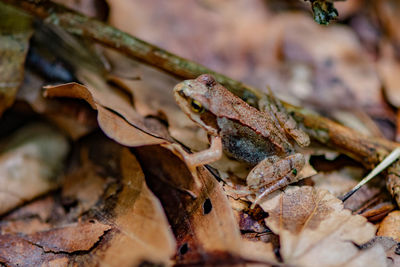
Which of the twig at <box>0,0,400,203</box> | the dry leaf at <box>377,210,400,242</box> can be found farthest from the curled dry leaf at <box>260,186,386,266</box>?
the twig at <box>0,0,400,203</box>

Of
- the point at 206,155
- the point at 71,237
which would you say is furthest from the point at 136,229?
the point at 206,155

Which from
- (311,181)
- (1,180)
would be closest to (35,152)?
(1,180)

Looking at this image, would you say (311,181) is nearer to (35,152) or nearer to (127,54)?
(127,54)

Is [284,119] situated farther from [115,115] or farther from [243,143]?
[115,115]

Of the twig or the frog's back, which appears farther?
the twig

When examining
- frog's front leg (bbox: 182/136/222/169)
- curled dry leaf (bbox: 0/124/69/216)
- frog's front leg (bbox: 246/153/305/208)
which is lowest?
curled dry leaf (bbox: 0/124/69/216)

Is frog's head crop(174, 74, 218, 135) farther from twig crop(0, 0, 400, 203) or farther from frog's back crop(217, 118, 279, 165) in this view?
twig crop(0, 0, 400, 203)
